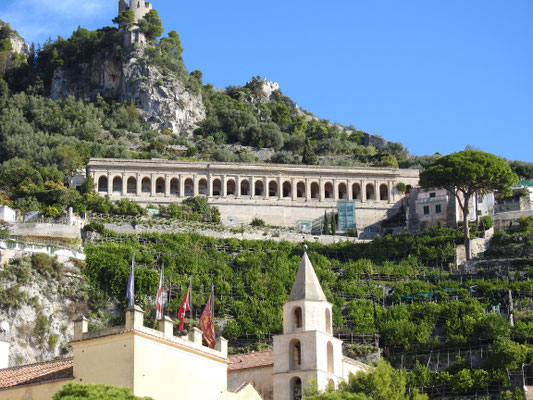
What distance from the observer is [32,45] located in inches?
5162

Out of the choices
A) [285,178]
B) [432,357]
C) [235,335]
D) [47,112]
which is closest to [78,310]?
[235,335]

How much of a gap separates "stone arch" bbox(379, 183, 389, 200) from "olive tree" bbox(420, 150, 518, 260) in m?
14.5

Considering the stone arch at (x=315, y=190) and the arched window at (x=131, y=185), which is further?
the stone arch at (x=315, y=190)

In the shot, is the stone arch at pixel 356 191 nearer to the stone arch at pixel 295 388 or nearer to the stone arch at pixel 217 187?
the stone arch at pixel 217 187

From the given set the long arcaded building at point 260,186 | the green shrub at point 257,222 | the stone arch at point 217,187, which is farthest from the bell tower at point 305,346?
the stone arch at point 217,187

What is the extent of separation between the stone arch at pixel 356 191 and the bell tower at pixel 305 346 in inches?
1949

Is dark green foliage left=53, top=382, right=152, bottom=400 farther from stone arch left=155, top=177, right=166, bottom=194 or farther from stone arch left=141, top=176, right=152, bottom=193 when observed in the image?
stone arch left=155, top=177, right=166, bottom=194

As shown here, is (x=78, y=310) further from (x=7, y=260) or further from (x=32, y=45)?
(x=32, y=45)

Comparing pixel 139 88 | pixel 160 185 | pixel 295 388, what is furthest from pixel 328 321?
pixel 139 88

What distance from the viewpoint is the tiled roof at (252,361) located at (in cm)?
4319

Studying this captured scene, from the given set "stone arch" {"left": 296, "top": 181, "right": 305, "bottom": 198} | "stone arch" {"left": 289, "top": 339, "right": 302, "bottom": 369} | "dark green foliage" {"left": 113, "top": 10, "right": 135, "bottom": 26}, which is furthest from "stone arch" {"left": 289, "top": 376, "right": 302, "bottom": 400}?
"dark green foliage" {"left": 113, "top": 10, "right": 135, "bottom": 26}

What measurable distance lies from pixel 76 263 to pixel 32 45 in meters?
76.4

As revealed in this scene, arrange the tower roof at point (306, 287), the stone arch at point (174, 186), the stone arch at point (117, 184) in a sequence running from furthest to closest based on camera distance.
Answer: the stone arch at point (174, 186)
the stone arch at point (117, 184)
the tower roof at point (306, 287)

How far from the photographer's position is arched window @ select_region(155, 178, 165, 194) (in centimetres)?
8731
